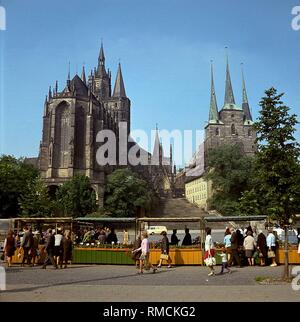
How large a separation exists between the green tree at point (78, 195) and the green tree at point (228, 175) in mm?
19269

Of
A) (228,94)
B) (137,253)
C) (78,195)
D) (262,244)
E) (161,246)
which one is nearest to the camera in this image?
(137,253)

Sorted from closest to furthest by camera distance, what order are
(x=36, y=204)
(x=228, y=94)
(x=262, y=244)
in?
(x=262, y=244) → (x=36, y=204) → (x=228, y=94)

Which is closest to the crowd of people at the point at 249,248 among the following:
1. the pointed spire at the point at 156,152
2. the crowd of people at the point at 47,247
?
the crowd of people at the point at 47,247

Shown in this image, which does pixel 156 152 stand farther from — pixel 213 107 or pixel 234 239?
pixel 234 239

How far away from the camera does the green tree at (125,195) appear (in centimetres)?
6412

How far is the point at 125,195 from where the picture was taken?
65125 mm

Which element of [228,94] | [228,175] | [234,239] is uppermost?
[228,94]

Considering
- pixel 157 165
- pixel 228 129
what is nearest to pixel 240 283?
pixel 228 129

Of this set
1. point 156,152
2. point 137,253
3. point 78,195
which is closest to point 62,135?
point 78,195

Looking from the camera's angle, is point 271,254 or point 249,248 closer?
point 249,248

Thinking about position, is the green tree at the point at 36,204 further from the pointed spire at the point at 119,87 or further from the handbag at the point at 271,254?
the pointed spire at the point at 119,87

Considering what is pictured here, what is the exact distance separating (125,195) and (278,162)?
53.6 meters
